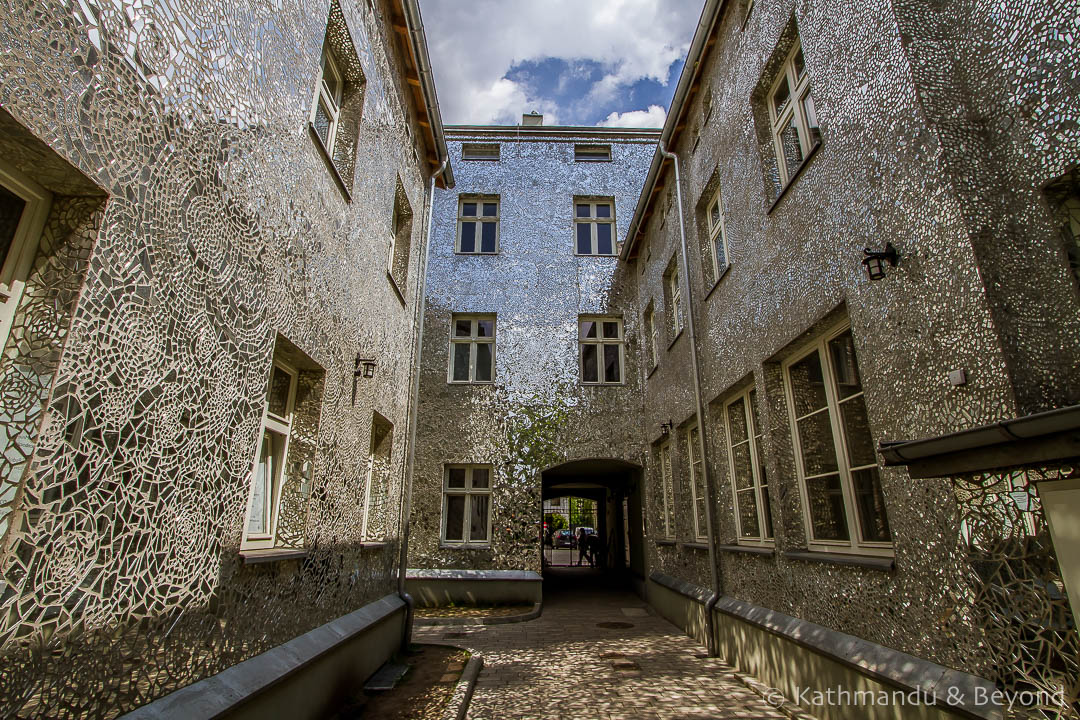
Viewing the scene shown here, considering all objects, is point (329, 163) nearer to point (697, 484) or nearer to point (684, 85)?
point (684, 85)

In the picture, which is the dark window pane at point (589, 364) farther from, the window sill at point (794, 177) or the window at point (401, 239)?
the window sill at point (794, 177)

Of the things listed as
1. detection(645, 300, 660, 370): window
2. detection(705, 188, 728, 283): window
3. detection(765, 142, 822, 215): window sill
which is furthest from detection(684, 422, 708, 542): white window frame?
detection(765, 142, 822, 215): window sill

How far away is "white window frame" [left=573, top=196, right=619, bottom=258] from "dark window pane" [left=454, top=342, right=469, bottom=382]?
3646mm

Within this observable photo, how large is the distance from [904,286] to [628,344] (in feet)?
29.4

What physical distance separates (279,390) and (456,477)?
24.3 feet

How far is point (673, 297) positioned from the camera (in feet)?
33.0

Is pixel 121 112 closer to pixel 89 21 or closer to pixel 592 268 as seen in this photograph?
pixel 89 21

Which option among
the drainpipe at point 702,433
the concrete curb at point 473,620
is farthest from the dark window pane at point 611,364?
the concrete curb at point 473,620

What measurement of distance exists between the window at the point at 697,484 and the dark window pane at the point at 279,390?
5.70 metres

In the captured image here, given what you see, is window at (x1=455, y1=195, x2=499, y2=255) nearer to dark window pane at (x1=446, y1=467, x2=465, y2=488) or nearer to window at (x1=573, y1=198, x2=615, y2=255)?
window at (x1=573, y1=198, x2=615, y2=255)

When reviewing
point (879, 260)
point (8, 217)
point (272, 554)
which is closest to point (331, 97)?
point (8, 217)

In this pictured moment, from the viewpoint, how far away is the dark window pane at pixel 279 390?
4.34 m

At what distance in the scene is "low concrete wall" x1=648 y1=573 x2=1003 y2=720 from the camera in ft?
9.52

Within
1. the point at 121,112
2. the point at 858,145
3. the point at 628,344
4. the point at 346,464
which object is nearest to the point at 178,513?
the point at 121,112
